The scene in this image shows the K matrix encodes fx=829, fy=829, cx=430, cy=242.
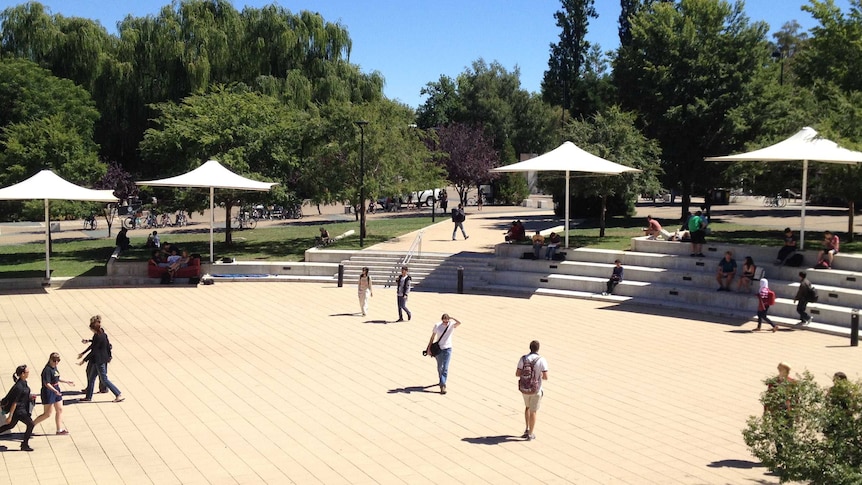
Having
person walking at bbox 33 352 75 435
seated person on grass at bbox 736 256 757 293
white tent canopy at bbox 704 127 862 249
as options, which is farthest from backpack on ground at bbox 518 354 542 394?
white tent canopy at bbox 704 127 862 249

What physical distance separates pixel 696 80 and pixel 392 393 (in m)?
28.4

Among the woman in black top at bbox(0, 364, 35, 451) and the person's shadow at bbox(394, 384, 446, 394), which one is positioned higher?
the woman in black top at bbox(0, 364, 35, 451)

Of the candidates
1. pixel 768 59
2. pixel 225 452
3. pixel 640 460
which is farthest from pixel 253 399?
pixel 768 59

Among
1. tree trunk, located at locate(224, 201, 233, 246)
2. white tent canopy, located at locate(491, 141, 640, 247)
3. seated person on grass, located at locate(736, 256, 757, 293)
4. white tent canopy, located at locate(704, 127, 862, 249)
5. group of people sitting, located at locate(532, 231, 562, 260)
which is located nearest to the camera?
white tent canopy, located at locate(704, 127, 862, 249)

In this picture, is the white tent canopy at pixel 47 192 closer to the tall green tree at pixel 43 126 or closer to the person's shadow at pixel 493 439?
the tall green tree at pixel 43 126

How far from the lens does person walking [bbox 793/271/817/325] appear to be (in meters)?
19.8

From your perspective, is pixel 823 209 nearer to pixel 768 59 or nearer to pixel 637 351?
pixel 768 59

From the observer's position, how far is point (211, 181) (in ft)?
95.0

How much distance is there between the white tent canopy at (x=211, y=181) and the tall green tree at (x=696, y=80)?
19162 millimetres

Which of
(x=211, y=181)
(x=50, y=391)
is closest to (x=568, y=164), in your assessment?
(x=211, y=181)

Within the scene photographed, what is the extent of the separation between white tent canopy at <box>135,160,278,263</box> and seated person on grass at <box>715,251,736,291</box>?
16.0 m

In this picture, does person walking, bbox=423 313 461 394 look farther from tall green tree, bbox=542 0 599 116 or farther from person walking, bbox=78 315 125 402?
tall green tree, bbox=542 0 599 116

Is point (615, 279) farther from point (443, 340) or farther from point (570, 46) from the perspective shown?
point (570, 46)

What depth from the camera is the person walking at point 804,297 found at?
780 inches
